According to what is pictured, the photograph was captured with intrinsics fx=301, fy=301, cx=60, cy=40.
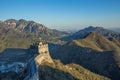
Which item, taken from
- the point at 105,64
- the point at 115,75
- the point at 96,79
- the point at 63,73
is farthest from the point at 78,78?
the point at 105,64

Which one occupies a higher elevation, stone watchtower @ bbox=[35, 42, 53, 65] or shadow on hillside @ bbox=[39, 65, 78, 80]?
stone watchtower @ bbox=[35, 42, 53, 65]

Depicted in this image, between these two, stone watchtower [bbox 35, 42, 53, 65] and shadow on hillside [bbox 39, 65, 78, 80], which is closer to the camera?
shadow on hillside [bbox 39, 65, 78, 80]

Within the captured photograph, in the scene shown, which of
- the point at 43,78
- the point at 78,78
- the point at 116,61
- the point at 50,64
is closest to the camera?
the point at 43,78

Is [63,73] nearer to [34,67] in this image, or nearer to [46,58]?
[46,58]

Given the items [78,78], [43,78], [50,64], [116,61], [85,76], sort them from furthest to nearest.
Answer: [116,61] < [85,76] < [78,78] < [50,64] < [43,78]

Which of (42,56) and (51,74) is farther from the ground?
(42,56)

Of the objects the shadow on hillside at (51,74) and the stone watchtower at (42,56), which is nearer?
the shadow on hillside at (51,74)

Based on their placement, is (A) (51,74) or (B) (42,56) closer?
(A) (51,74)

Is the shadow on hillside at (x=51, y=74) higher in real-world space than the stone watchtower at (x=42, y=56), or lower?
lower
